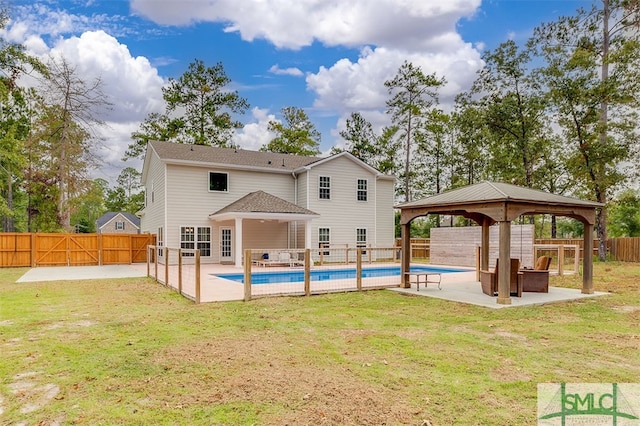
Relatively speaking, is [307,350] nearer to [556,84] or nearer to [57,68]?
[556,84]

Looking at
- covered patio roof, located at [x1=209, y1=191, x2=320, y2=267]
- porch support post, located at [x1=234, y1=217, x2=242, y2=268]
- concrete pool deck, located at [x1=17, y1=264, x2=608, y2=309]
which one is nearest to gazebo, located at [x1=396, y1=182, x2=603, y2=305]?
concrete pool deck, located at [x1=17, y1=264, x2=608, y2=309]

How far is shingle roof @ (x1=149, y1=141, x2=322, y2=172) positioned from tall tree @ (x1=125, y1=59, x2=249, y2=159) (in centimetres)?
1089

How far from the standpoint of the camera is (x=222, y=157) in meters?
21.7

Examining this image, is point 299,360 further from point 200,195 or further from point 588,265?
point 200,195

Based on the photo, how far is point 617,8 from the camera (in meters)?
22.2

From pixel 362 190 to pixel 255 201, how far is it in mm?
6700

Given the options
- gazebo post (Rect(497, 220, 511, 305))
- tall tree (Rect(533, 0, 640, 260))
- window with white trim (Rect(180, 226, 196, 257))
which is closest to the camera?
gazebo post (Rect(497, 220, 511, 305))

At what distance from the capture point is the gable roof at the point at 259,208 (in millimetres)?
18641

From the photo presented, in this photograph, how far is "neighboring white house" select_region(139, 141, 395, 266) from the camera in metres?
19.6

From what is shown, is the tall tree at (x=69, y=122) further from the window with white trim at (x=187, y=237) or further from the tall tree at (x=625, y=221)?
the tall tree at (x=625, y=221)

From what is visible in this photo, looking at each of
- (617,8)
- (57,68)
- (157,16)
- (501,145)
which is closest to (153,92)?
(57,68)

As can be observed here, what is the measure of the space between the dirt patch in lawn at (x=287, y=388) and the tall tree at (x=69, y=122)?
76.9ft

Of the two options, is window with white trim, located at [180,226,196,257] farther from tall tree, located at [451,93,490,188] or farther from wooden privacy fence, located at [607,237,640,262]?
wooden privacy fence, located at [607,237,640,262]

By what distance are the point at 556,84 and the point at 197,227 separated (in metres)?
20.9
